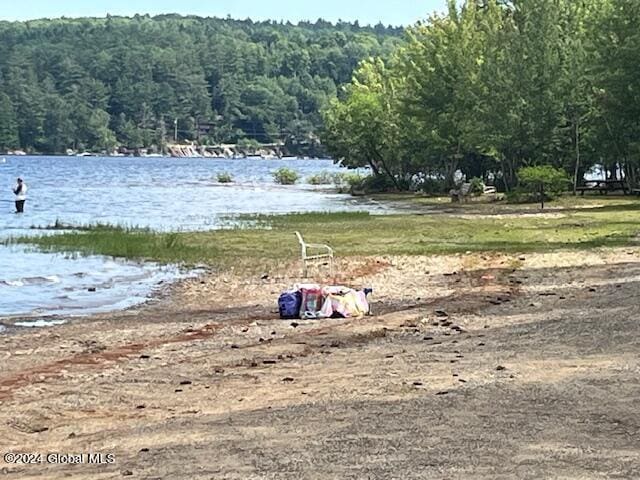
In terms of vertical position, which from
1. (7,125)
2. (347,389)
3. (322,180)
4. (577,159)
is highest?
(7,125)

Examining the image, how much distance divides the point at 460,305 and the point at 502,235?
14590 millimetres

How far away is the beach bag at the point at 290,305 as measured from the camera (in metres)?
16.2

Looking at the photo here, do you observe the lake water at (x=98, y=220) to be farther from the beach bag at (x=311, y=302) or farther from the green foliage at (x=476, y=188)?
the green foliage at (x=476, y=188)


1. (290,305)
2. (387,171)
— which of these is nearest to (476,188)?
(387,171)

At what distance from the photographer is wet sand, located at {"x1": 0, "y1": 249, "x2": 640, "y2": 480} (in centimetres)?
727

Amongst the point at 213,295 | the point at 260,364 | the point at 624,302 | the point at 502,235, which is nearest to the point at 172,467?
the point at 260,364

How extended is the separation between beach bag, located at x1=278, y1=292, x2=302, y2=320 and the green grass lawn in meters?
8.96

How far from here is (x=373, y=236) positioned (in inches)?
1271

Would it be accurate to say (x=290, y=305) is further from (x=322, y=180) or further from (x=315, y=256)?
(x=322, y=180)

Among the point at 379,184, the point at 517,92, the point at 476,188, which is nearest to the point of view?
the point at 517,92

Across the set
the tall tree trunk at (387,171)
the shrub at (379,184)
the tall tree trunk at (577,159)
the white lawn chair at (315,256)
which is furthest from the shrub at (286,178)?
the white lawn chair at (315,256)

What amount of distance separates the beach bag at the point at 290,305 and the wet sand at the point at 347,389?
0.92 ft

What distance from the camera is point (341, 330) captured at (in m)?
14.5

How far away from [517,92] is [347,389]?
134 ft
